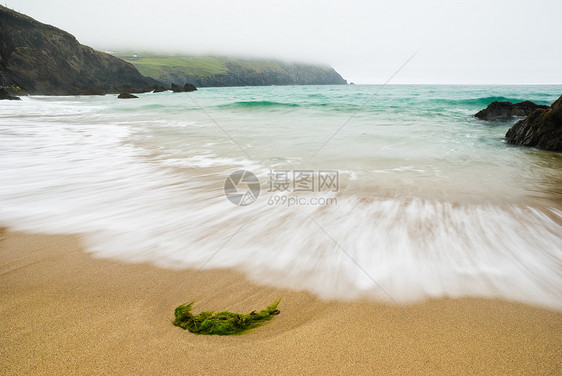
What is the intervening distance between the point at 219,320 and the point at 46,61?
52720 millimetres

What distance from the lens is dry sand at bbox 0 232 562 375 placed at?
1353 millimetres

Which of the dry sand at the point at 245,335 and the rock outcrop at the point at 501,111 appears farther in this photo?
the rock outcrop at the point at 501,111

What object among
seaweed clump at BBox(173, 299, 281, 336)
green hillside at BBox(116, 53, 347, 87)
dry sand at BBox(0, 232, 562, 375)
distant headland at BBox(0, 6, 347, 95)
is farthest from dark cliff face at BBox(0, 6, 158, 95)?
seaweed clump at BBox(173, 299, 281, 336)

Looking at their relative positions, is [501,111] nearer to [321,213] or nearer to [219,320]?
[321,213]

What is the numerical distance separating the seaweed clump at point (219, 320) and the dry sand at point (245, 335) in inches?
2.0

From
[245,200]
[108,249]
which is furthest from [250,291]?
[245,200]

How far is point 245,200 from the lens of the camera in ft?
12.7

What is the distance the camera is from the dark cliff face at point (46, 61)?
117 feet

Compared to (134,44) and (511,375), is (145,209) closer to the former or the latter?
(511,375)

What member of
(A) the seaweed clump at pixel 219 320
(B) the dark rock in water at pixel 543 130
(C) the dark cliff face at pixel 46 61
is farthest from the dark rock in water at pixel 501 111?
(C) the dark cliff face at pixel 46 61

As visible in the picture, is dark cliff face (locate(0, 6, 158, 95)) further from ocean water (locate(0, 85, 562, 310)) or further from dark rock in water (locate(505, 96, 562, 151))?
dark rock in water (locate(505, 96, 562, 151))

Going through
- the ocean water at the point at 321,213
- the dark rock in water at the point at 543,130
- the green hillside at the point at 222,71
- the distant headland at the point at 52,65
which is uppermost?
the green hillside at the point at 222,71

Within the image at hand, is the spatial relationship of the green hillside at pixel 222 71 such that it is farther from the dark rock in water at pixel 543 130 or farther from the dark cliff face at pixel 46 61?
the dark rock in water at pixel 543 130

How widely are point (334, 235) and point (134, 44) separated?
19025cm
